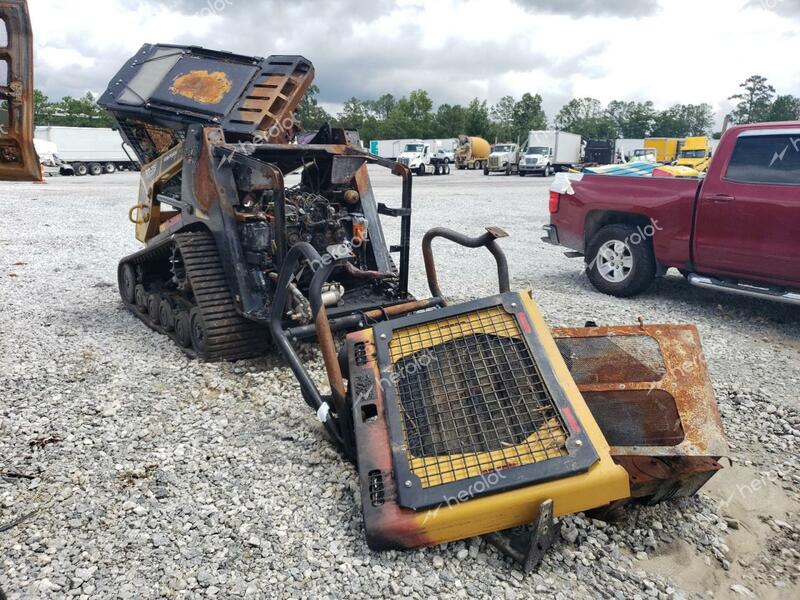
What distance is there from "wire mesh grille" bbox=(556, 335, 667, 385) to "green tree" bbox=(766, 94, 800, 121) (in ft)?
222

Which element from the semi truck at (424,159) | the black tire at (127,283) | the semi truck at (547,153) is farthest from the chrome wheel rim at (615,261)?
the semi truck at (547,153)

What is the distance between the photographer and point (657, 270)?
7070mm

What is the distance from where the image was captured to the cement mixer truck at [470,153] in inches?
1719

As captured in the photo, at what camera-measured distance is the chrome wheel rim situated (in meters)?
7.25

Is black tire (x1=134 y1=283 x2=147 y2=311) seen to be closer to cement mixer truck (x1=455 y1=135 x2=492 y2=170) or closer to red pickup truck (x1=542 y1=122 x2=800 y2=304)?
red pickup truck (x1=542 y1=122 x2=800 y2=304)

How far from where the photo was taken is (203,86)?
582 centimetres

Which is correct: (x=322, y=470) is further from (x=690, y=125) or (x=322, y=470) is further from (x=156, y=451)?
(x=690, y=125)

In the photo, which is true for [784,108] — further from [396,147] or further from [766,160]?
[766,160]

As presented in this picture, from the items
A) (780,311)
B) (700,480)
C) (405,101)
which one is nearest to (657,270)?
(780,311)

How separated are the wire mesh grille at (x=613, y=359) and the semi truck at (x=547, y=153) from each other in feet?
107

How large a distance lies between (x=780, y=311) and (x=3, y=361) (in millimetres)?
7615

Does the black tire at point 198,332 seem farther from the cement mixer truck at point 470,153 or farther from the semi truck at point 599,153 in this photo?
the cement mixer truck at point 470,153

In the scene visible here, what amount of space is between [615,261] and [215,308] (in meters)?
4.75

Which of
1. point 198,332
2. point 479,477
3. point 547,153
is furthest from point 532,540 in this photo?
point 547,153
